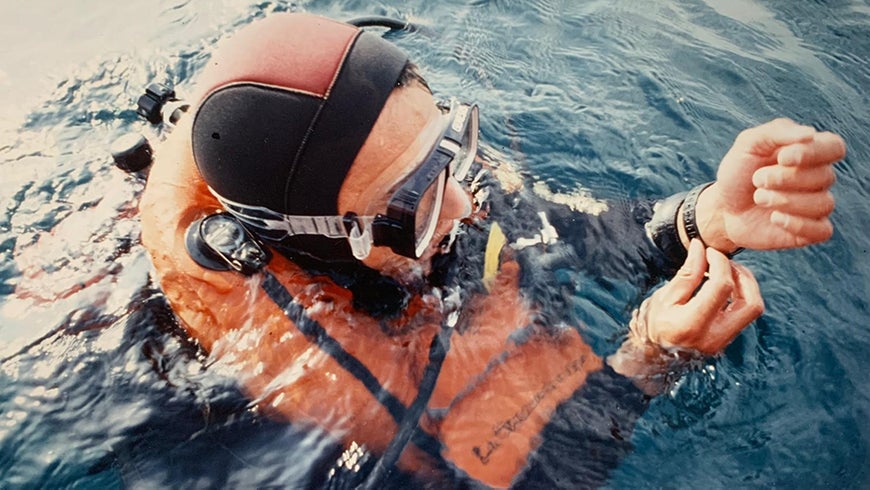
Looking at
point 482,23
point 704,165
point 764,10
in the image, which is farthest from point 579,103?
point 764,10

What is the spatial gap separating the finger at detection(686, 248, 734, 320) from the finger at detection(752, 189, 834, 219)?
324 mm

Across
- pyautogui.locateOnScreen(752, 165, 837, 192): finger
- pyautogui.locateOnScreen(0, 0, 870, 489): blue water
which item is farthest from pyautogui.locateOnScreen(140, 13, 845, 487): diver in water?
pyautogui.locateOnScreen(0, 0, 870, 489): blue water

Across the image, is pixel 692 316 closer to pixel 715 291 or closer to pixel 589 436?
pixel 715 291

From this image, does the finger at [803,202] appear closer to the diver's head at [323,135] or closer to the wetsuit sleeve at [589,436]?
the wetsuit sleeve at [589,436]

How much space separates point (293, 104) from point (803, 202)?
1880 mm

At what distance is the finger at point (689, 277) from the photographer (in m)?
2.26

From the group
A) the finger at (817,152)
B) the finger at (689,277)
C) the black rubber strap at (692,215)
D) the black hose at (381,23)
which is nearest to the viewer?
the finger at (817,152)

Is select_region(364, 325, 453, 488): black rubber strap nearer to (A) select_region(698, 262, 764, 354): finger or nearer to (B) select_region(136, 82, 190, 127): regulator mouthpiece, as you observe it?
(A) select_region(698, 262, 764, 354): finger

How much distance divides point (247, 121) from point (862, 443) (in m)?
3.47

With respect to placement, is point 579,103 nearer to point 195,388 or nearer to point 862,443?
point 862,443

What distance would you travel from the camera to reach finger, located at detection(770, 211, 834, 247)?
1.85 m

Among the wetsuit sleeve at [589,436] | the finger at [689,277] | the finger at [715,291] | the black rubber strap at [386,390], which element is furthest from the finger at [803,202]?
the black rubber strap at [386,390]

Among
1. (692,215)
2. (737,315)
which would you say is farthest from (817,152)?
(692,215)

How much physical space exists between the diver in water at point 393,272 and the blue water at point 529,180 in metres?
0.32
